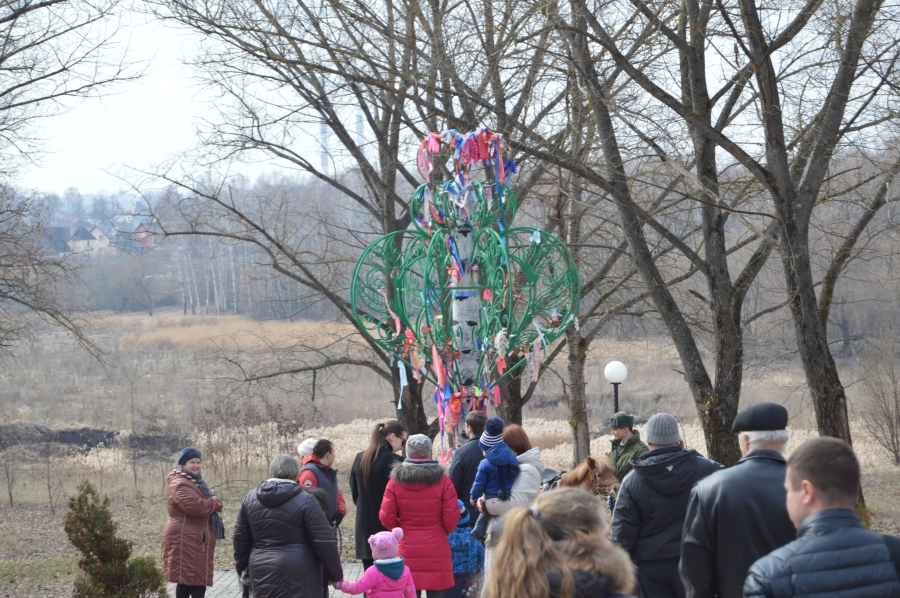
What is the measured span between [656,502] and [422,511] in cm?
189

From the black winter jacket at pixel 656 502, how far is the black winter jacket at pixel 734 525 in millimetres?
678

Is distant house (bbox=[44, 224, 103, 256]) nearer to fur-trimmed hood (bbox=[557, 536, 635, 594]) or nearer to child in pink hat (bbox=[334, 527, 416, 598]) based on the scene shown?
child in pink hat (bbox=[334, 527, 416, 598])

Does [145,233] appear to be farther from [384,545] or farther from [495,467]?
[384,545]

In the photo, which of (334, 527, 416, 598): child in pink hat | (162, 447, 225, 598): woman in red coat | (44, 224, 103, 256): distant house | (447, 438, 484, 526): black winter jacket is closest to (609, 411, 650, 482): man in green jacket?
(447, 438, 484, 526): black winter jacket

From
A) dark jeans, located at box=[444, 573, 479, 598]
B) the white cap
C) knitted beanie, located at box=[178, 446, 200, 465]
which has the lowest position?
dark jeans, located at box=[444, 573, 479, 598]

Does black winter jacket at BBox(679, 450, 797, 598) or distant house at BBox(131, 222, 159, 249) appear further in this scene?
distant house at BBox(131, 222, 159, 249)

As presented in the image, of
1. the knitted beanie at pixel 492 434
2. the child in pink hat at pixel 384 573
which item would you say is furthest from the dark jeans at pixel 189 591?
the knitted beanie at pixel 492 434

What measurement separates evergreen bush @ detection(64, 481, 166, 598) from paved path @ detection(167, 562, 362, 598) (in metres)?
2.07

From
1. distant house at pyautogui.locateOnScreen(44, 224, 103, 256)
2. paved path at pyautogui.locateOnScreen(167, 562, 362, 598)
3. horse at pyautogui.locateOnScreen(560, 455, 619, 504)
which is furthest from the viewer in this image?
distant house at pyautogui.locateOnScreen(44, 224, 103, 256)

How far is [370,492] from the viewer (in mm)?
6523

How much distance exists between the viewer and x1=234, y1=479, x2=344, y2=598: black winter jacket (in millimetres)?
5031

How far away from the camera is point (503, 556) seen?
2.18 meters

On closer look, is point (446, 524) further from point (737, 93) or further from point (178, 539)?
point (737, 93)

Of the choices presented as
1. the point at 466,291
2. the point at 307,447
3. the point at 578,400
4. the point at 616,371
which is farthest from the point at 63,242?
the point at 466,291
